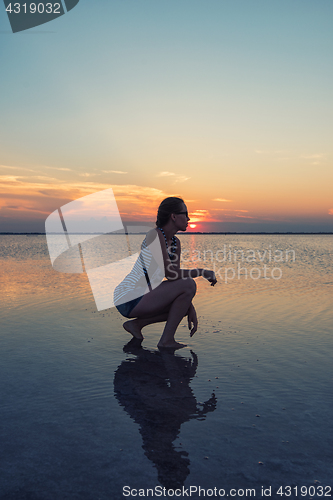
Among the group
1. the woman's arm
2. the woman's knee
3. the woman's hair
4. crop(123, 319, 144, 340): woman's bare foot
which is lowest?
crop(123, 319, 144, 340): woman's bare foot

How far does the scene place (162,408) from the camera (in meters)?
3.03

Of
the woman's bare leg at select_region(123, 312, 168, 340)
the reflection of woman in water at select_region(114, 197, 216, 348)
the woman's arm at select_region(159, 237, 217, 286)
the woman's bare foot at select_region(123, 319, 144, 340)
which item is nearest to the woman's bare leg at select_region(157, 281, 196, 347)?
the reflection of woman in water at select_region(114, 197, 216, 348)

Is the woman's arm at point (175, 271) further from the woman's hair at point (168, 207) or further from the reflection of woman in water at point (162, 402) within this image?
the reflection of woman in water at point (162, 402)

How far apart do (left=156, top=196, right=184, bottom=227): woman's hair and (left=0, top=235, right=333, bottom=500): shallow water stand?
5.60ft

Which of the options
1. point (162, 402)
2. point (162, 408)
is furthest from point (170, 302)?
point (162, 408)

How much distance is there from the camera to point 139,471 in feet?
7.21

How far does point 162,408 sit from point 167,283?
2.06 metres

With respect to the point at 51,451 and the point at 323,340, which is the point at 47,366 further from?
the point at 323,340

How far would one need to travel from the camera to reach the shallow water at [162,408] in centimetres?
218

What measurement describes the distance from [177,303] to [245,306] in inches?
113

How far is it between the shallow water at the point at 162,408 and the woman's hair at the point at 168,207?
5.60 ft

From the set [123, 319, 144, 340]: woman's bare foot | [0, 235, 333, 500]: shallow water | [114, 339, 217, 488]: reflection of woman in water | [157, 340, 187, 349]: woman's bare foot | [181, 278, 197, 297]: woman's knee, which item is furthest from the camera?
[123, 319, 144, 340]: woman's bare foot

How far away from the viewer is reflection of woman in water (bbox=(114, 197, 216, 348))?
481 cm

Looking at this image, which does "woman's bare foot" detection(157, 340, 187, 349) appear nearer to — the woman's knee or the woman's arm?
the woman's knee
